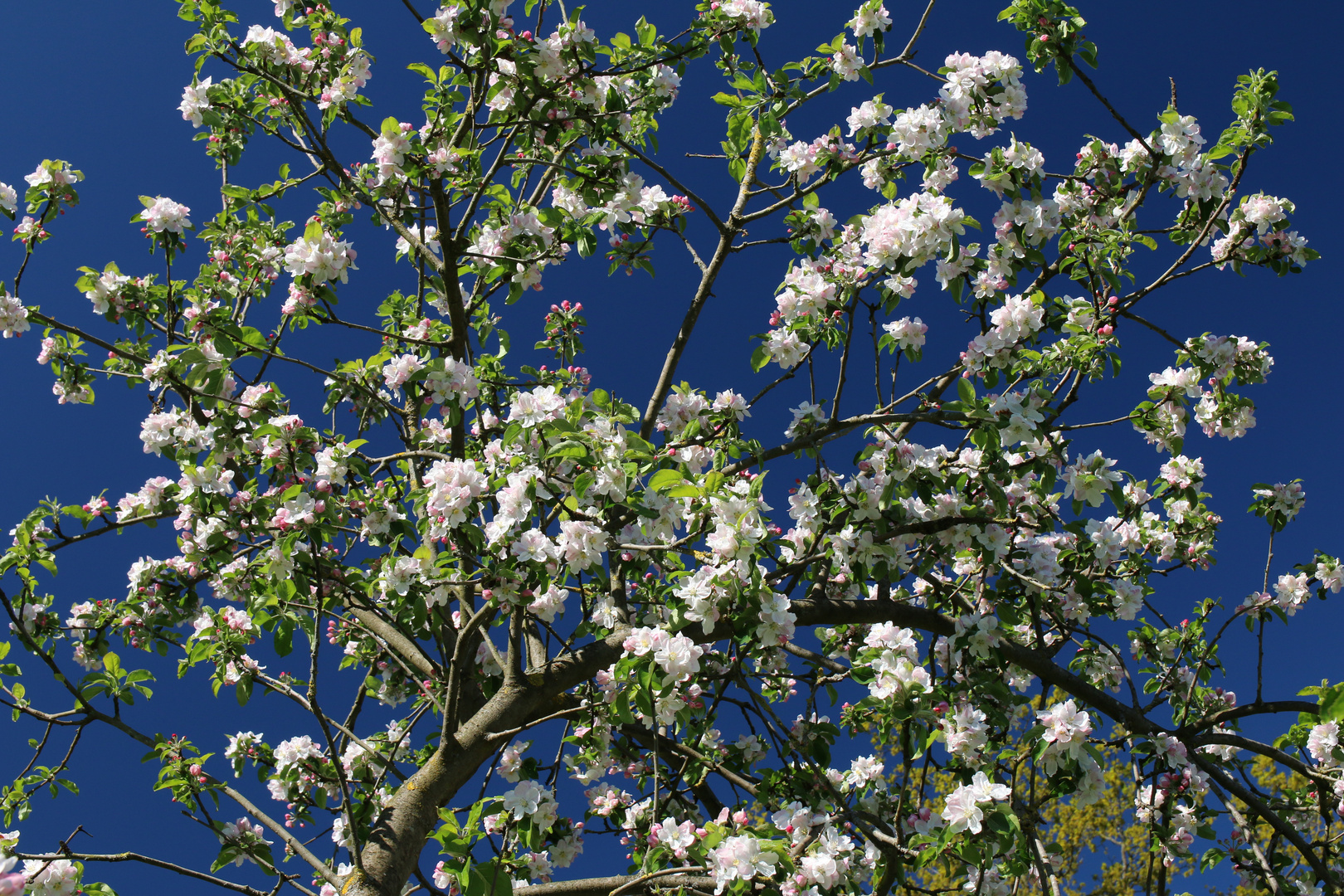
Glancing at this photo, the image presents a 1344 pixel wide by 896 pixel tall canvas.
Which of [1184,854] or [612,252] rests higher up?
[612,252]

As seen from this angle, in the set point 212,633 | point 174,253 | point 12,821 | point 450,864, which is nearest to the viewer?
point 450,864

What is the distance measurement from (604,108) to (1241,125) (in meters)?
2.62

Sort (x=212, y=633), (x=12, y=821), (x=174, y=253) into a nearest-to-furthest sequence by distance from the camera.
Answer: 1. (x=212, y=633)
2. (x=12, y=821)
3. (x=174, y=253)

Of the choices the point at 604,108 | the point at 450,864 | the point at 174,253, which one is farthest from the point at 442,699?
the point at 604,108

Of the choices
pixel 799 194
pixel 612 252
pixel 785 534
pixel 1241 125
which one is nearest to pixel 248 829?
pixel 785 534

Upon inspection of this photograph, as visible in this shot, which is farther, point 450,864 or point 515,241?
point 515,241

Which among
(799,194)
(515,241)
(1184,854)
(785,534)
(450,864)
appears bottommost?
(450,864)

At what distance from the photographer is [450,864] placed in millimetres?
2471

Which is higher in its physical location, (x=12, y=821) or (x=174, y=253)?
(x=174, y=253)

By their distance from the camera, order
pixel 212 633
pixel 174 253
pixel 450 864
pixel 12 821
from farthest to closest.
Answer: pixel 174 253, pixel 12 821, pixel 212 633, pixel 450 864

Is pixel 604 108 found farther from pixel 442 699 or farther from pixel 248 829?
pixel 248 829

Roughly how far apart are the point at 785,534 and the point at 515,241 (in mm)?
1639

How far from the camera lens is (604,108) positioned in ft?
11.4

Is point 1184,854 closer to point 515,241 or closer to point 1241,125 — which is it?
point 1241,125
